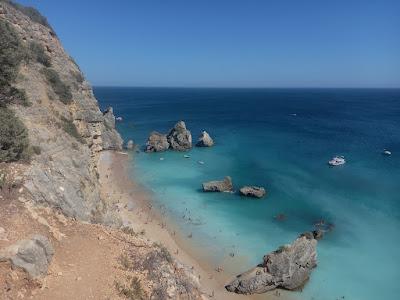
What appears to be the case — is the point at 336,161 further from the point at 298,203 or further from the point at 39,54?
the point at 39,54

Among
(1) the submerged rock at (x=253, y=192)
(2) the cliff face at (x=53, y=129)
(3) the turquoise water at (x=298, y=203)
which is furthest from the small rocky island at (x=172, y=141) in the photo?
(2) the cliff face at (x=53, y=129)

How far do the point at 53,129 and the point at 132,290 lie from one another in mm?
14682

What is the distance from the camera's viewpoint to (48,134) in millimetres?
25188

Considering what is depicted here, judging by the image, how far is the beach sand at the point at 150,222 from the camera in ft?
96.6

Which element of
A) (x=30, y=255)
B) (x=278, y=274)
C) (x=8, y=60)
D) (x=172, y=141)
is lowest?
(x=278, y=274)

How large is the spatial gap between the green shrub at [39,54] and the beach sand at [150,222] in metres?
12.8

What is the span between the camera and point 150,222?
130 feet

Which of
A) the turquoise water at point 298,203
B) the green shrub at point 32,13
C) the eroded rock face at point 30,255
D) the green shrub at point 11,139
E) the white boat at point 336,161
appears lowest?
the turquoise water at point 298,203

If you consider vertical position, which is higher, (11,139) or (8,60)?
(8,60)

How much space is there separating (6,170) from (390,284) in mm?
30054

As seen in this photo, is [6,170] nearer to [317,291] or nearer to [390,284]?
[317,291]

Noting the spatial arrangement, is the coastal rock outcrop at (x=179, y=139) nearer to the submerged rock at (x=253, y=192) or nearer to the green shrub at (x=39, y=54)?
the submerged rock at (x=253, y=192)

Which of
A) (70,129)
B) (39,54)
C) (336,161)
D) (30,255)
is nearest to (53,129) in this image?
(70,129)

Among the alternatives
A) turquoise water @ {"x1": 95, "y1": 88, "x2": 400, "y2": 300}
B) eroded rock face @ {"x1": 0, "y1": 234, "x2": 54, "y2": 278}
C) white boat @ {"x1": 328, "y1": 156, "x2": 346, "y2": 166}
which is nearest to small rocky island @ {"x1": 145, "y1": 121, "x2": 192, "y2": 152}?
turquoise water @ {"x1": 95, "y1": 88, "x2": 400, "y2": 300}
